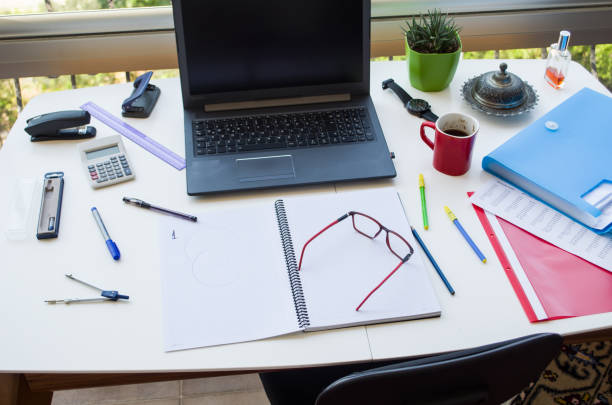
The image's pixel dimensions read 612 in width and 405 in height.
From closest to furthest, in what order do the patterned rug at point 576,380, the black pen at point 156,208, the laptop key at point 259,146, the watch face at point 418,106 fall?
the black pen at point 156,208 → the laptop key at point 259,146 → the watch face at point 418,106 → the patterned rug at point 576,380

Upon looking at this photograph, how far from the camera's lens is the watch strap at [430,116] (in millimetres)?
1305

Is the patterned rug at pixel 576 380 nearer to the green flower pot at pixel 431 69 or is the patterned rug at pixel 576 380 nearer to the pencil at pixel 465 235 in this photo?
the pencil at pixel 465 235

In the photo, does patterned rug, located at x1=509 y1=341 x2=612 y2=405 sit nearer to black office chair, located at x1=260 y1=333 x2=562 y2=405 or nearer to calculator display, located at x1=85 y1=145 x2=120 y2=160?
black office chair, located at x1=260 y1=333 x2=562 y2=405

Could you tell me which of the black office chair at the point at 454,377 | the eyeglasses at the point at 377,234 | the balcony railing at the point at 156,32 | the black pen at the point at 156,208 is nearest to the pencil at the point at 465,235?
the eyeglasses at the point at 377,234

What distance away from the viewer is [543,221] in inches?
42.0

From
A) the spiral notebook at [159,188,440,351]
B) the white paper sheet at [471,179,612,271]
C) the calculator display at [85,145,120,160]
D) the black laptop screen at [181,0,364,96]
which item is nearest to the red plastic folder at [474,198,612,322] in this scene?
the white paper sheet at [471,179,612,271]

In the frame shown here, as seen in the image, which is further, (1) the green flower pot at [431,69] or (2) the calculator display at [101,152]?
(1) the green flower pot at [431,69]

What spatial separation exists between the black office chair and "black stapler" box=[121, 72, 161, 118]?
0.84 m

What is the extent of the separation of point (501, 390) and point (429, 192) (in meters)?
0.41

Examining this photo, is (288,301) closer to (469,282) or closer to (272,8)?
(469,282)

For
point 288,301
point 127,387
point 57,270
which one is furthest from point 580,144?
→ point 127,387

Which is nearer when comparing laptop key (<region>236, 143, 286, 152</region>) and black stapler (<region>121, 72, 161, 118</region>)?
laptop key (<region>236, 143, 286, 152</region>)

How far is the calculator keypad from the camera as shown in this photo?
1176 mm

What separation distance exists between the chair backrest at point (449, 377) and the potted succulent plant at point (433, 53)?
0.75m
